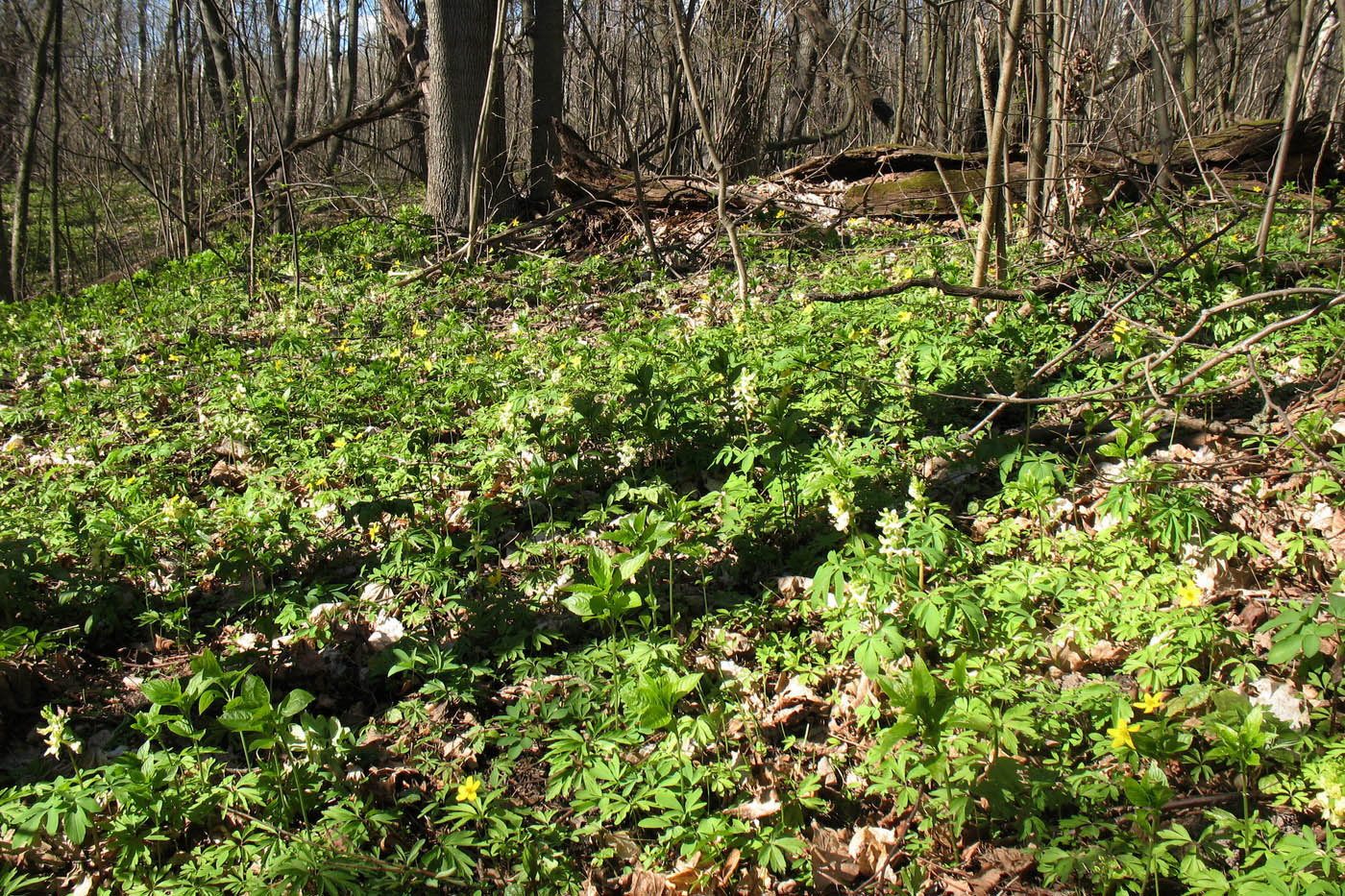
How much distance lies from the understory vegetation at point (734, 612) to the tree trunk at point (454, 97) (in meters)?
3.98

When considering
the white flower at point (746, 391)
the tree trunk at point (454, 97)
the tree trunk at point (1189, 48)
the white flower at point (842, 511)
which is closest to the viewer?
the white flower at point (842, 511)

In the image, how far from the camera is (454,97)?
27.9ft

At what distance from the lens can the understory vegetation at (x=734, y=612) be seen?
2.20 m

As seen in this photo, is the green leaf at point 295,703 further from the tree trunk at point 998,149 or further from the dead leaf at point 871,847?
the tree trunk at point 998,149

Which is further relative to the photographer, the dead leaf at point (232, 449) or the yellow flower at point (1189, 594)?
the dead leaf at point (232, 449)

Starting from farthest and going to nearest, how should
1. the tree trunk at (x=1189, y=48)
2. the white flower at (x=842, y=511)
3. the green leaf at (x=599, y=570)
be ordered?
the tree trunk at (x=1189, y=48), the white flower at (x=842, y=511), the green leaf at (x=599, y=570)

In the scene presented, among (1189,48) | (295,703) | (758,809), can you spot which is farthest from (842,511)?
(1189,48)

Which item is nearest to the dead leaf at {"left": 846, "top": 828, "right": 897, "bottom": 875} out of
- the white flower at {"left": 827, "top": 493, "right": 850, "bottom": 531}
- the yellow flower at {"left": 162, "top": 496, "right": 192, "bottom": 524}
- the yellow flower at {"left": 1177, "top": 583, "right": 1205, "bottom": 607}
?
the white flower at {"left": 827, "top": 493, "right": 850, "bottom": 531}

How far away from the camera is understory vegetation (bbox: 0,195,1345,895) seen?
2203 mm

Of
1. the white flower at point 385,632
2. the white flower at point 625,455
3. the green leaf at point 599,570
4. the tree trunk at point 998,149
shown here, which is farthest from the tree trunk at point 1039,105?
the white flower at point 385,632

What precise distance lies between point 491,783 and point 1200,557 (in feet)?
8.11

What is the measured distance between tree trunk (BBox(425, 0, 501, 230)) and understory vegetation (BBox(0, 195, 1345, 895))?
3.98 meters

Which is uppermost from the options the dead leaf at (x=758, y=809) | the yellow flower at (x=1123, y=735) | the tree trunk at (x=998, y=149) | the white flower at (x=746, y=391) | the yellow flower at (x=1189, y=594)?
the tree trunk at (x=998, y=149)

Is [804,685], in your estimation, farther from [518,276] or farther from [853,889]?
[518,276]
